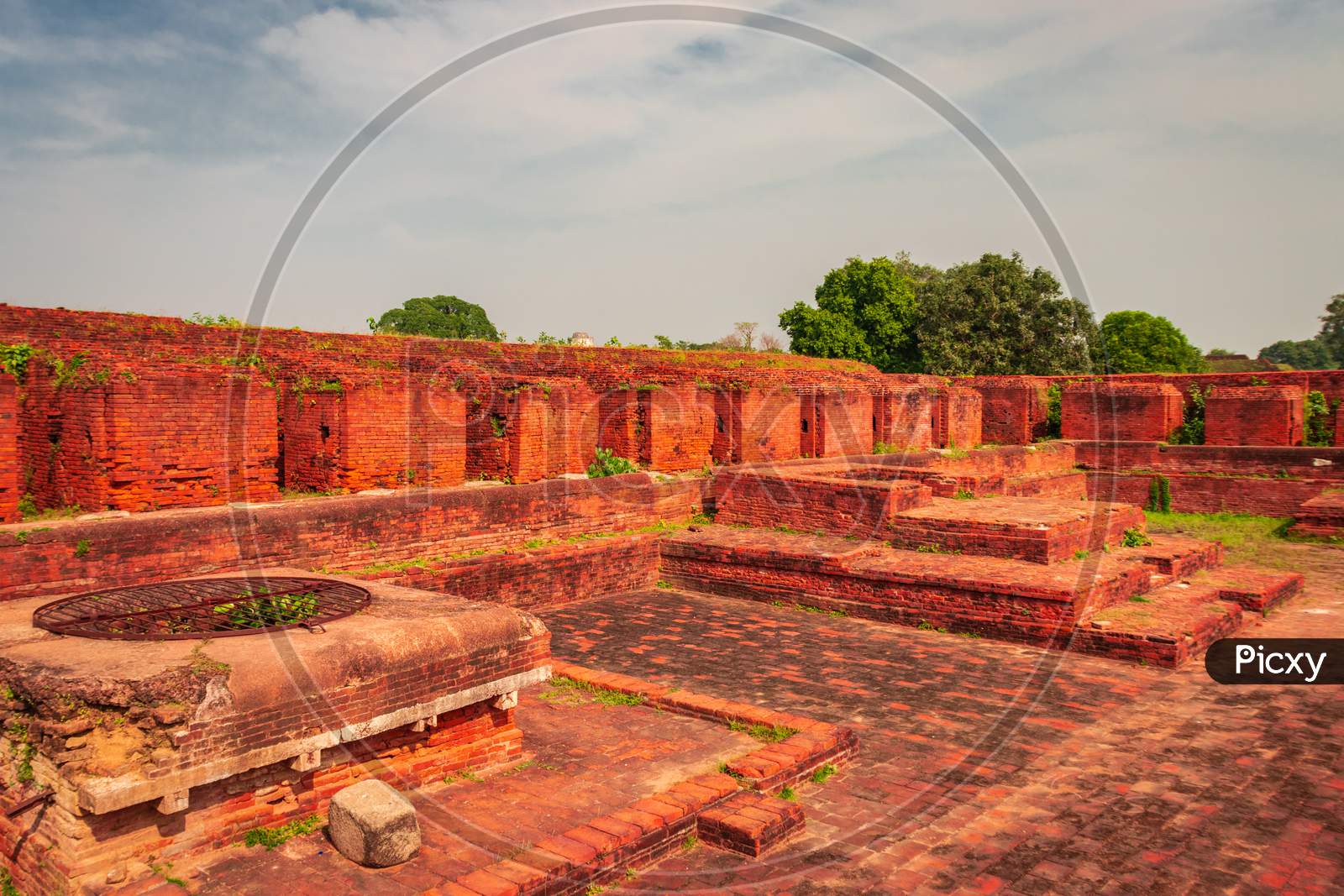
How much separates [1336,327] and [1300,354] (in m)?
18.4

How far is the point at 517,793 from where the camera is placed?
4156 mm

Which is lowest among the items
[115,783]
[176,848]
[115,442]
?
[176,848]

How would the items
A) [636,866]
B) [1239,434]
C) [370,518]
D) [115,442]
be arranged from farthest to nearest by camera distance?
1. [1239,434]
2. [370,518]
3. [115,442]
4. [636,866]

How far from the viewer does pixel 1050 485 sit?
1560 centimetres

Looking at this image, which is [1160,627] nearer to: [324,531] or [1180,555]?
[1180,555]

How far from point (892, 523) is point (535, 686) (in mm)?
5012

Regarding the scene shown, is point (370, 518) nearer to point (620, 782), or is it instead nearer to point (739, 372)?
point (620, 782)

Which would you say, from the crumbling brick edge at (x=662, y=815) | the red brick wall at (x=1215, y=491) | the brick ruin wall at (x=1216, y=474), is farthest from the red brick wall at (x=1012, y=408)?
the crumbling brick edge at (x=662, y=815)

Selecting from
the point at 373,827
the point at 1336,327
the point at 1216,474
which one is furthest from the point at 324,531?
the point at 1336,327

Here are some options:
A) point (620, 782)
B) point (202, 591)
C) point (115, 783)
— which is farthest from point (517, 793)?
point (202, 591)

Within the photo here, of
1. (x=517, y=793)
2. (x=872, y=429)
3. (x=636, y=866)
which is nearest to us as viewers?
(x=636, y=866)

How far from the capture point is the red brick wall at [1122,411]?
19.0m

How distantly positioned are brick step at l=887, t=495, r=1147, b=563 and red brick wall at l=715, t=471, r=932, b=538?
195 millimetres
